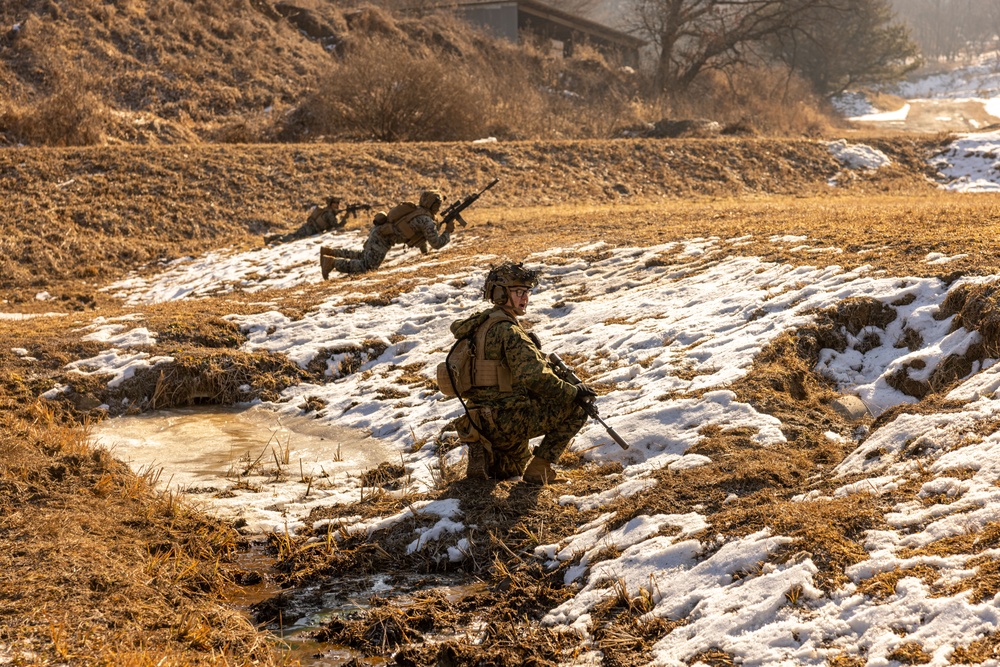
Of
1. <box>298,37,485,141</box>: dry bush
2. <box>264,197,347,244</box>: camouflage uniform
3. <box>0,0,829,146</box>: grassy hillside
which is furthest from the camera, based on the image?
<box>0,0,829,146</box>: grassy hillside

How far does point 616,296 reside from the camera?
406 inches

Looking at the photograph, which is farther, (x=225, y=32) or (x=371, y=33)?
(x=371, y=33)

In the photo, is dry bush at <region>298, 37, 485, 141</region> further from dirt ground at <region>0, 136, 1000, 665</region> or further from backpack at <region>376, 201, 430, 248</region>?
backpack at <region>376, 201, 430, 248</region>

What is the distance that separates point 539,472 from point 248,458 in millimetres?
2494

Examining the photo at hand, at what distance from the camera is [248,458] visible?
739 centimetres

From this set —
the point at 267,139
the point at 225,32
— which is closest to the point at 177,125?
the point at 267,139

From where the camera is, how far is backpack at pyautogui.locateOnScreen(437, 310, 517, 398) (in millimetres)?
6051

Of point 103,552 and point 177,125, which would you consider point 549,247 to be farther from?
point 177,125

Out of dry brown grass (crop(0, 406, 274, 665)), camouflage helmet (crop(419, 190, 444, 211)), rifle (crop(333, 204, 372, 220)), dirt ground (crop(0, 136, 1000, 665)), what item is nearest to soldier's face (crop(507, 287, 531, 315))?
dirt ground (crop(0, 136, 1000, 665))

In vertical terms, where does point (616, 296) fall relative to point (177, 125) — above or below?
below

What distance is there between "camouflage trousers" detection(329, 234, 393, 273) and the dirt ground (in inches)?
30.5

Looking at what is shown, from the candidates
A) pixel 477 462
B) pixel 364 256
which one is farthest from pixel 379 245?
pixel 477 462

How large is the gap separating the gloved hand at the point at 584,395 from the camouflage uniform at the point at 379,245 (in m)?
7.48

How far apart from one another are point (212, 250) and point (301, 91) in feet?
55.9
